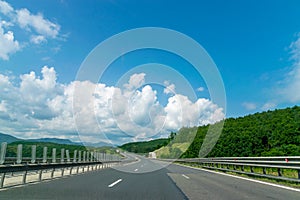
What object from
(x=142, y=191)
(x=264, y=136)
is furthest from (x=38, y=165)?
(x=264, y=136)

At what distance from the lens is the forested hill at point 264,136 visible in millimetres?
66062

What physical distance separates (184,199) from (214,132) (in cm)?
10140

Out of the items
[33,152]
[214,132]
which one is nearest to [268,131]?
[214,132]

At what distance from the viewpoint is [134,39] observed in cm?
2381

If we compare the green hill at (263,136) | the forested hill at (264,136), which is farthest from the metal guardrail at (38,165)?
the forested hill at (264,136)

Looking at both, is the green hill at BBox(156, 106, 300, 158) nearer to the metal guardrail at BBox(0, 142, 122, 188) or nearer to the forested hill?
the forested hill

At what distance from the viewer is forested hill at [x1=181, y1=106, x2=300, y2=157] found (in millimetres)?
66062

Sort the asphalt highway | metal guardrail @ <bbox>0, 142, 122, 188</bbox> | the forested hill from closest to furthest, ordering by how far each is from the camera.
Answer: the asphalt highway, metal guardrail @ <bbox>0, 142, 122, 188</bbox>, the forested hill

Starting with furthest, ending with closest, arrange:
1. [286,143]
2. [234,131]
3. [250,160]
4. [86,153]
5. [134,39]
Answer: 1. [234,131]
2. [286,143]
3. [86,153]
4. [134,39]
5. [250,160]

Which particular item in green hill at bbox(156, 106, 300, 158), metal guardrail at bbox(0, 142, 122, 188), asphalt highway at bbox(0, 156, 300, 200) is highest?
green hill at bbox(156, 106, 300, 158)

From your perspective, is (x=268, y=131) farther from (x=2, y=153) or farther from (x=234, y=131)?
(x=2, y=153)

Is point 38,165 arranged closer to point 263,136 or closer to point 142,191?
point 142,191

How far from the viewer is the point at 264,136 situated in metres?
77.1

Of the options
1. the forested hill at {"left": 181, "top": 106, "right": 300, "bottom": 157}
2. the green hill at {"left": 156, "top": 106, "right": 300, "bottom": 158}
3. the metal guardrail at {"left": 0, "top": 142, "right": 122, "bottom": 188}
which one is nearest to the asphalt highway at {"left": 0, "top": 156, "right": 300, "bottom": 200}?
the metal guardrail at {"left": 0, "top": 142, "right": 122, "bottom": 188}
